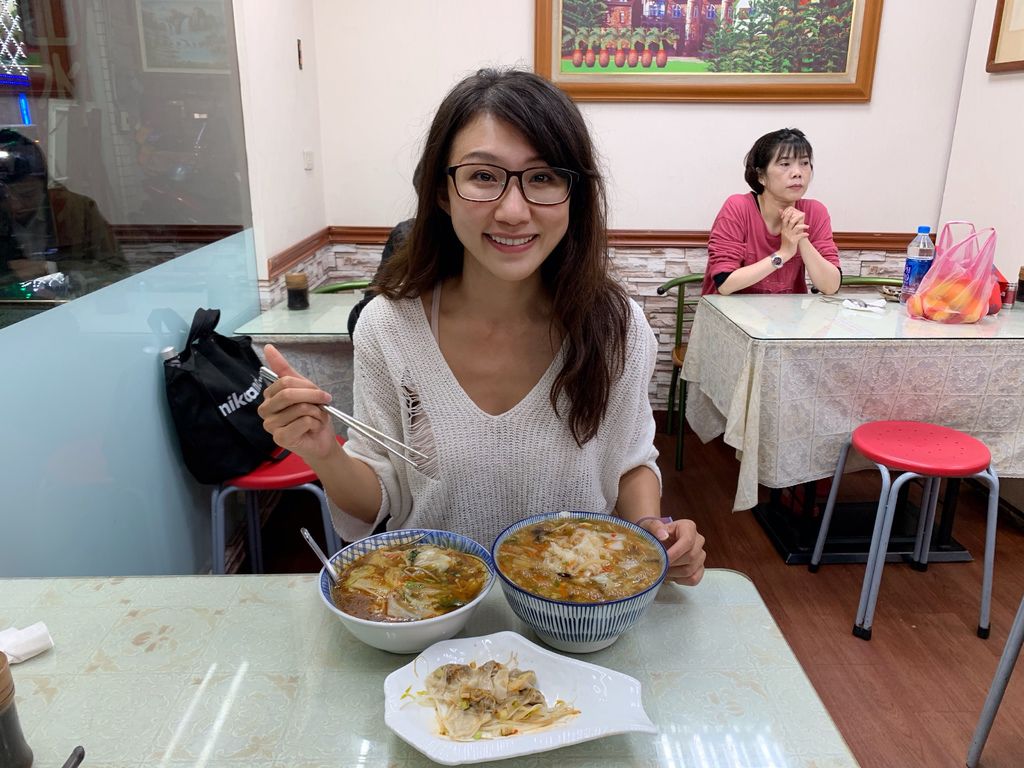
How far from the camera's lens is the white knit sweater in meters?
1.14

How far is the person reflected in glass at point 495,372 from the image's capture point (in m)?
1.05

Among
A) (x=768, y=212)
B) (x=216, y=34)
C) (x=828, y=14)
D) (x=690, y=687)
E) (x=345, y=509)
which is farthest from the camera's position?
(x=828, y=14)

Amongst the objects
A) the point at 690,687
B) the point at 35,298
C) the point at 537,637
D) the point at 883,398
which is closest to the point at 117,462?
the point at 35,298

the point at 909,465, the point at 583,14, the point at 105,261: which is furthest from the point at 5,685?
the point at 583,14

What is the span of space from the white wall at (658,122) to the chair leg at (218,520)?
6.47 ft

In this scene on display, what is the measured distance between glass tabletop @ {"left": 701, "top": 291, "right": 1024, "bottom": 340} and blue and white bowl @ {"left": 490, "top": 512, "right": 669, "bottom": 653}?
1.61 m

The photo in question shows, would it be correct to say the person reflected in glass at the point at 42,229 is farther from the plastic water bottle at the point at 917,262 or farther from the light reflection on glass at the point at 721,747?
the plastic water bottle at the point at 917,262

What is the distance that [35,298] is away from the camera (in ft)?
4.50

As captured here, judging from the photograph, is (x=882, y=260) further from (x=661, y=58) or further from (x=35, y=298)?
(x=35, y=298)

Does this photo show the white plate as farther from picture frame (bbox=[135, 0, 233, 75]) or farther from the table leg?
the table leg

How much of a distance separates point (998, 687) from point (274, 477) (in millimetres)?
1821

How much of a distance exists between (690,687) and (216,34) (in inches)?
92.1

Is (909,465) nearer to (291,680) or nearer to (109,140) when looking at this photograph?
(291,680)

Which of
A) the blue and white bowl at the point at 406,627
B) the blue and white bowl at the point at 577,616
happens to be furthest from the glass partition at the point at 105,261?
the blue and white bowl at the point at 577,616
